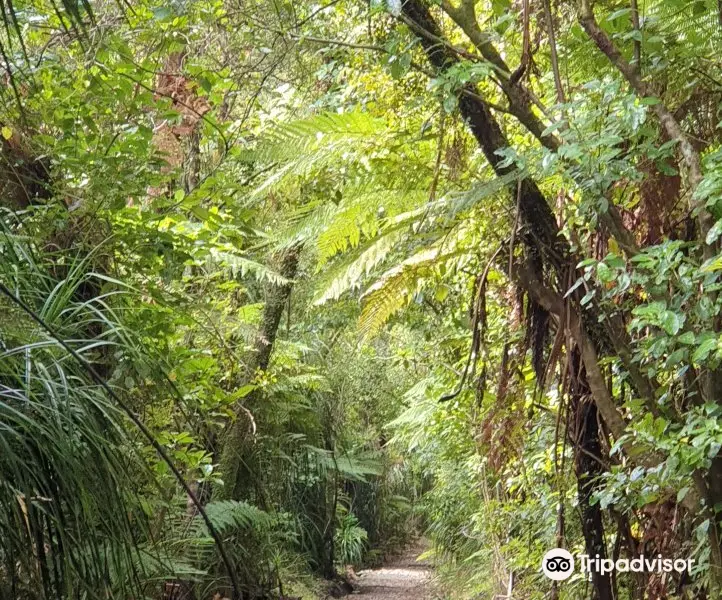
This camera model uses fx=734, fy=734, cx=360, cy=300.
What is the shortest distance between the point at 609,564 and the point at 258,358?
2733mm

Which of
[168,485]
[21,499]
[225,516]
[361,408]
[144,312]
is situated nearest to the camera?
[21,499]

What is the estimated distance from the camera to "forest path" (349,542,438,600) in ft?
19.1

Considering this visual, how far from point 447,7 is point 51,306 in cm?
112

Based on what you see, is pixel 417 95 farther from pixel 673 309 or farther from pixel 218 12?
pixel 673 309

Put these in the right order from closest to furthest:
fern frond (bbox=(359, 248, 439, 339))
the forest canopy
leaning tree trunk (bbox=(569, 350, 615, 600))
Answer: the forest canopy < leaning tree trunk (bbox=(569, 350, 615, 600)) < fern frond (bbox=(359, 248, 439, 339))

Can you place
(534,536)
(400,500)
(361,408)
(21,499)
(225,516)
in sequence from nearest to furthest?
(21,499) → (534,536) → (225,516) → (361,408) → (400,500)

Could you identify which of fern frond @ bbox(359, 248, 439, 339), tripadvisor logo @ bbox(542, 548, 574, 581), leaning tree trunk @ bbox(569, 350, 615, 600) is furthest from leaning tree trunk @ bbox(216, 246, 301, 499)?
leaning tree trunk @ bbox(569, 350, 615, 600)

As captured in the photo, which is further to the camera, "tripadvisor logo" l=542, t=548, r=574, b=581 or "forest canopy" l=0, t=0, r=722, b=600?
"tripadvisor logo" l=542, t=548, r=574, b=581

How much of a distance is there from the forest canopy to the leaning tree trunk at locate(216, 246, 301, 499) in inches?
2.0

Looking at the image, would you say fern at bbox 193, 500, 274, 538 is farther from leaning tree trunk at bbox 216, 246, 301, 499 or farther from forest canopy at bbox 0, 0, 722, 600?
leaning tree trunk at bbox 216, 246, 301, 499

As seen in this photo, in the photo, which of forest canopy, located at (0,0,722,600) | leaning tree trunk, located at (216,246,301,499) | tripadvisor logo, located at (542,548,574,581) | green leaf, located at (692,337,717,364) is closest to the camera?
green leaf, located at (692,337,717,364)

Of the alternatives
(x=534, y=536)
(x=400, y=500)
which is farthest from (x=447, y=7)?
(x=400, y=500)

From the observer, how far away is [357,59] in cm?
282

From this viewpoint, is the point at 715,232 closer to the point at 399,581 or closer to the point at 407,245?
the point at 407,245
